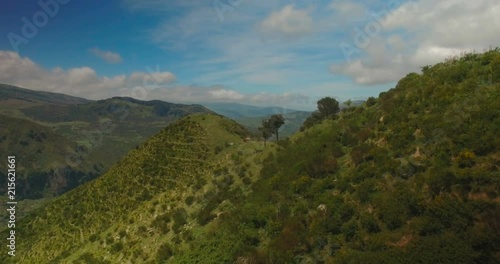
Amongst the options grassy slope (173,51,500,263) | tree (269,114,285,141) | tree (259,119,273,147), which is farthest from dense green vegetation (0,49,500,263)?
tree (269,114,285,141)

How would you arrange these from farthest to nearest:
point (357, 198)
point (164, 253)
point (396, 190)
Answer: point (164, 253) < point (357, 198) < point (396, 190)

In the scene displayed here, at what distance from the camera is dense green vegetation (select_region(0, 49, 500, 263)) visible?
66.4 ft

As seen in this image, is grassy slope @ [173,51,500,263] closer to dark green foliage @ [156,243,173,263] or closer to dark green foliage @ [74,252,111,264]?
dark green foliage @ [156,243,173,263]

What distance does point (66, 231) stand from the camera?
60.2 metres

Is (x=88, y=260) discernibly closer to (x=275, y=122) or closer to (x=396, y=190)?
(x=396, y=190)

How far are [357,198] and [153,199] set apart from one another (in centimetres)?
3590

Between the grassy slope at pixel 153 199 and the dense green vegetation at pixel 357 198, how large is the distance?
0.29 meters

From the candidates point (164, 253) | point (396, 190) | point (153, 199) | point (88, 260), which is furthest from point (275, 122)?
point (396, 190)

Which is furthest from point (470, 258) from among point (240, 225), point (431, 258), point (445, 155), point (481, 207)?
point (240, 225)

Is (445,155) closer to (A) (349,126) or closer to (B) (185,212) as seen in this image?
(A) (349,126)

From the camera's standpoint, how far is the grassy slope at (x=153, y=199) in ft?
137

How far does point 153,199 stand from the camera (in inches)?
2088

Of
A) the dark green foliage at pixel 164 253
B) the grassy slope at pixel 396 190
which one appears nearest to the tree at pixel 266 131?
the grassy slope at pixel 396 190

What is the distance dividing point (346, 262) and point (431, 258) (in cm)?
466
